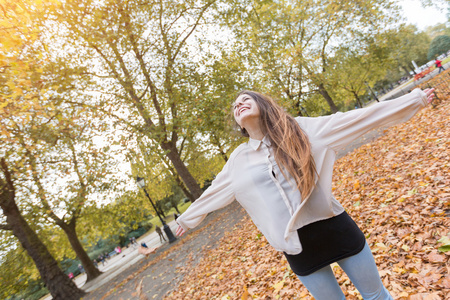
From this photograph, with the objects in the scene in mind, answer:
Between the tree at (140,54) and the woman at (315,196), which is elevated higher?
the tree at (140,54)

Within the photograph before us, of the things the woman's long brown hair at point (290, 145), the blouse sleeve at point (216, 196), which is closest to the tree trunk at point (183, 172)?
the blouse sleeve at point (216, 196)

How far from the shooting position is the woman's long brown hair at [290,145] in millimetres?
1722

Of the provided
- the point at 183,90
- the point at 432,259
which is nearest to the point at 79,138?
the point at 183,90

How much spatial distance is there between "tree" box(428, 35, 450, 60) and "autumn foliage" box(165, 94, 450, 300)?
5724 centimetres

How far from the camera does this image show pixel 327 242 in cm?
175

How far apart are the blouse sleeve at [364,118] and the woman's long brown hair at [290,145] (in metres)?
0.15

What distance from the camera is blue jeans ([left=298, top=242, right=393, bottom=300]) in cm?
175

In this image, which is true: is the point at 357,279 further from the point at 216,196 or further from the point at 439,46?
→ the point at 439,46

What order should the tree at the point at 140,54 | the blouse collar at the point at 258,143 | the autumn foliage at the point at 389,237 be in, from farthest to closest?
the tree at the point at 140,54
the autumn foliage at the point at 389,237
the blouse collar at the point at 258,143

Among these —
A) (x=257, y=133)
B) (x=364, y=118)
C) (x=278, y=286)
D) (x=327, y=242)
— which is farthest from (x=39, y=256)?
(x=364, y=118)

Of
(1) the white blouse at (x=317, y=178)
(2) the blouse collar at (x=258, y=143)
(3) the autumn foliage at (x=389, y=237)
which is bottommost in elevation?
(3) the autumn foliage at (x=389, y=237)

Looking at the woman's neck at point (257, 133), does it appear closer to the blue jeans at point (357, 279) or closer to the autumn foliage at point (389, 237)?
the blue jeans at point (357, 279)

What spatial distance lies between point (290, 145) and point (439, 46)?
217 ft

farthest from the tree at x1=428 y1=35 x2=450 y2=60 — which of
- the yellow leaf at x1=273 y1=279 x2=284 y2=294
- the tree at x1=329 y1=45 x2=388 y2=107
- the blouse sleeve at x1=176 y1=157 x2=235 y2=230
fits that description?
the blouse sleeve at x1=176 y1=157 x2=235 y2=230
